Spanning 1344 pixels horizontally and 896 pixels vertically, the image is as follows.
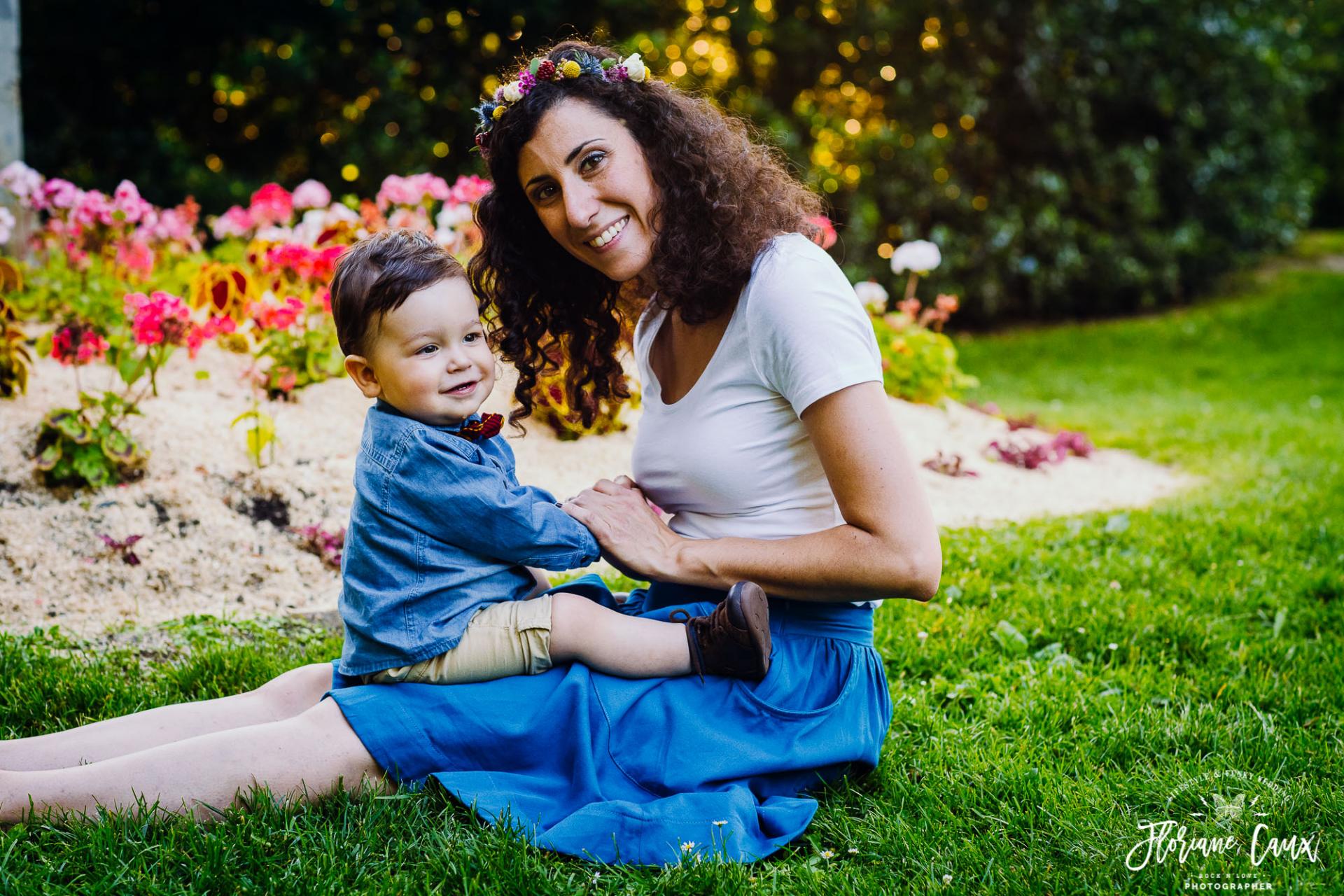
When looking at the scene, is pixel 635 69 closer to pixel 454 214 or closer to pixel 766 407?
pixel 766 407

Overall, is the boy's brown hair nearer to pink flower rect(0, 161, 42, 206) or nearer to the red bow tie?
the red bow tie

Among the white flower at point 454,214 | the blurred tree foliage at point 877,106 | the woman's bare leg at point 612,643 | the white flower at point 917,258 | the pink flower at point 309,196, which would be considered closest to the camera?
the woman's bare leg at point 612,643

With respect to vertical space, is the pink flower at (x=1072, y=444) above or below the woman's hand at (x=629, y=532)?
below

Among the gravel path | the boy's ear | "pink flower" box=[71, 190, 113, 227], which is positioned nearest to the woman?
the boy's ear

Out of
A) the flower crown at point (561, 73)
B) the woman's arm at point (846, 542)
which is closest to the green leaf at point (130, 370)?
the flower crown at point (561, 73)

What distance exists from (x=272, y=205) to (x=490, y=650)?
3.56 metres

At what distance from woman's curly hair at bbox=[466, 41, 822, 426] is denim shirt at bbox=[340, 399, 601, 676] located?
0.51 m

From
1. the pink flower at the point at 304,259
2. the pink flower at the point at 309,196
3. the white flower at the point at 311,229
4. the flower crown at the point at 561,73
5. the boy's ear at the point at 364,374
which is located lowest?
the boy's ear at the point at 364,374

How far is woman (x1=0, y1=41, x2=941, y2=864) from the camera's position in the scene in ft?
6.31

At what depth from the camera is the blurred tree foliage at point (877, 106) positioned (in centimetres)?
826

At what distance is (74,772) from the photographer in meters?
1.90

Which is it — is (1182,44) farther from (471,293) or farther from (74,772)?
(74,772)

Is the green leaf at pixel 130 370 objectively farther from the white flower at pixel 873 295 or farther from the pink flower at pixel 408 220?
the white flower at pixel 873 295

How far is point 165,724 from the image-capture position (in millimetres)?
2104
